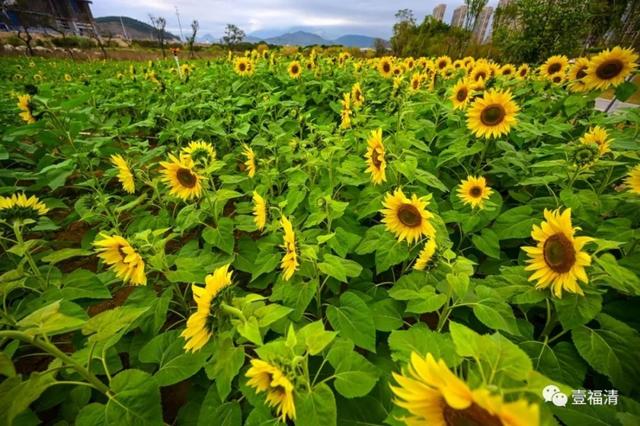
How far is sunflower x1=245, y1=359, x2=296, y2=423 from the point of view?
974mm

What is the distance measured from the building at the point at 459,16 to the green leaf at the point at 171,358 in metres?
26.9

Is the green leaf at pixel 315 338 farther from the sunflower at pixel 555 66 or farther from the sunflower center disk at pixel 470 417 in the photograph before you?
the sunflower at pixel 555 66

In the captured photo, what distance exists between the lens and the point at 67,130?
371 centimetres

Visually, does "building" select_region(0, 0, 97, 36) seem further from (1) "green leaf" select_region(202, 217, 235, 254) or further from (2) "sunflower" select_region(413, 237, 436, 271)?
(2) "sunflower" select_region(413, 237, 436, 271)

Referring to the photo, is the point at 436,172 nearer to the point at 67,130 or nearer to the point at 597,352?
the point at 597,352

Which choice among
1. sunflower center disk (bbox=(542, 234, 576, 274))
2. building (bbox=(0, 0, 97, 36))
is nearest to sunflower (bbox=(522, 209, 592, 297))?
sunflower center disk (bbox=(542, 234, 576, 274))

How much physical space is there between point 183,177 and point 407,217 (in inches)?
71.0

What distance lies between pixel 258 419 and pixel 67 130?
14.6ft

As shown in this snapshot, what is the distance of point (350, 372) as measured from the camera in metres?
1.26

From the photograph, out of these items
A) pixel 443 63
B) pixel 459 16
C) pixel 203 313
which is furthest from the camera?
pixel 459 16

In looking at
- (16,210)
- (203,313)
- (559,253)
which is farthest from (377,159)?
(16,210)

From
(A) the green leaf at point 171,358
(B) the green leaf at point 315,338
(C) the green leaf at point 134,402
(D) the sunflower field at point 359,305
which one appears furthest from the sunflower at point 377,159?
(C) the green leaf at point 134,402

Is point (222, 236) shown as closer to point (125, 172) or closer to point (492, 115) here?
point (125, 172)

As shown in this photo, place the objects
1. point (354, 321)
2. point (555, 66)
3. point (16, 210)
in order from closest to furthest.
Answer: point (354, 321), point (16, 210), point (555, 66)
